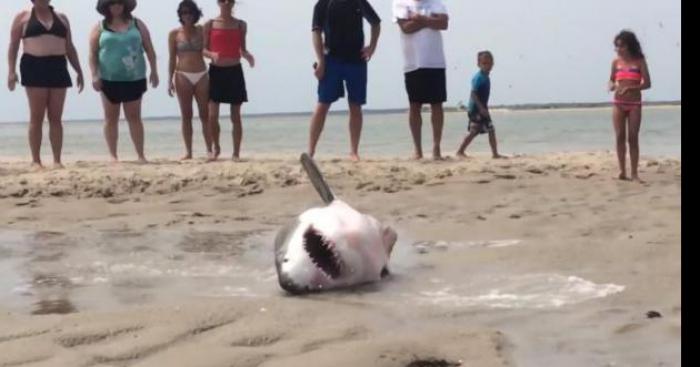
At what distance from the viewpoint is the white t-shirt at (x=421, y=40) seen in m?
7.98

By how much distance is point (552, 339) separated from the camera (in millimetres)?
2756

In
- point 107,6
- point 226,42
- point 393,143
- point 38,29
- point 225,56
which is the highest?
point 107,6

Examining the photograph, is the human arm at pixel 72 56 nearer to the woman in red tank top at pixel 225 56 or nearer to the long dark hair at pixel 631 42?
the woman in red tank top at pixel 225 56

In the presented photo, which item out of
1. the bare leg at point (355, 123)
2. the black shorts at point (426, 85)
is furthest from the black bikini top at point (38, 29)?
the black shorts at point (426, 85)

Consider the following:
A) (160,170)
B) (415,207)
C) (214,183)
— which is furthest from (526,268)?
(160,170)

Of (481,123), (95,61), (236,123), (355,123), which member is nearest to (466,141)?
(481,123)

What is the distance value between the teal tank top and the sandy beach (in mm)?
1363

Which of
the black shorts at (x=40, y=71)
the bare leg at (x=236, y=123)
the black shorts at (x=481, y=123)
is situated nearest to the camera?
the black shorts at (x=40, y=71)

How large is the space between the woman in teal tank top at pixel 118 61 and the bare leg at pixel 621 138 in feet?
13.3

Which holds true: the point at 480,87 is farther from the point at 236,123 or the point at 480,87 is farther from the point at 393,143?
the point at 393,143

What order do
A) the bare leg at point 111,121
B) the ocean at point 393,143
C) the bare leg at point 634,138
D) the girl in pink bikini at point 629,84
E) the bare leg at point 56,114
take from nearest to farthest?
the bare leg at point 634,138 → the girl in pink bikini at point 629,84 → the bare leg at point 56,114 → the bare leg at point 111,121 → the ocean at point 393,143

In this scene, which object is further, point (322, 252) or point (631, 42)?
point (631, 42)

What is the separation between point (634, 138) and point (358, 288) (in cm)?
404

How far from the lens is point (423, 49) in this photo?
8.00 metres
